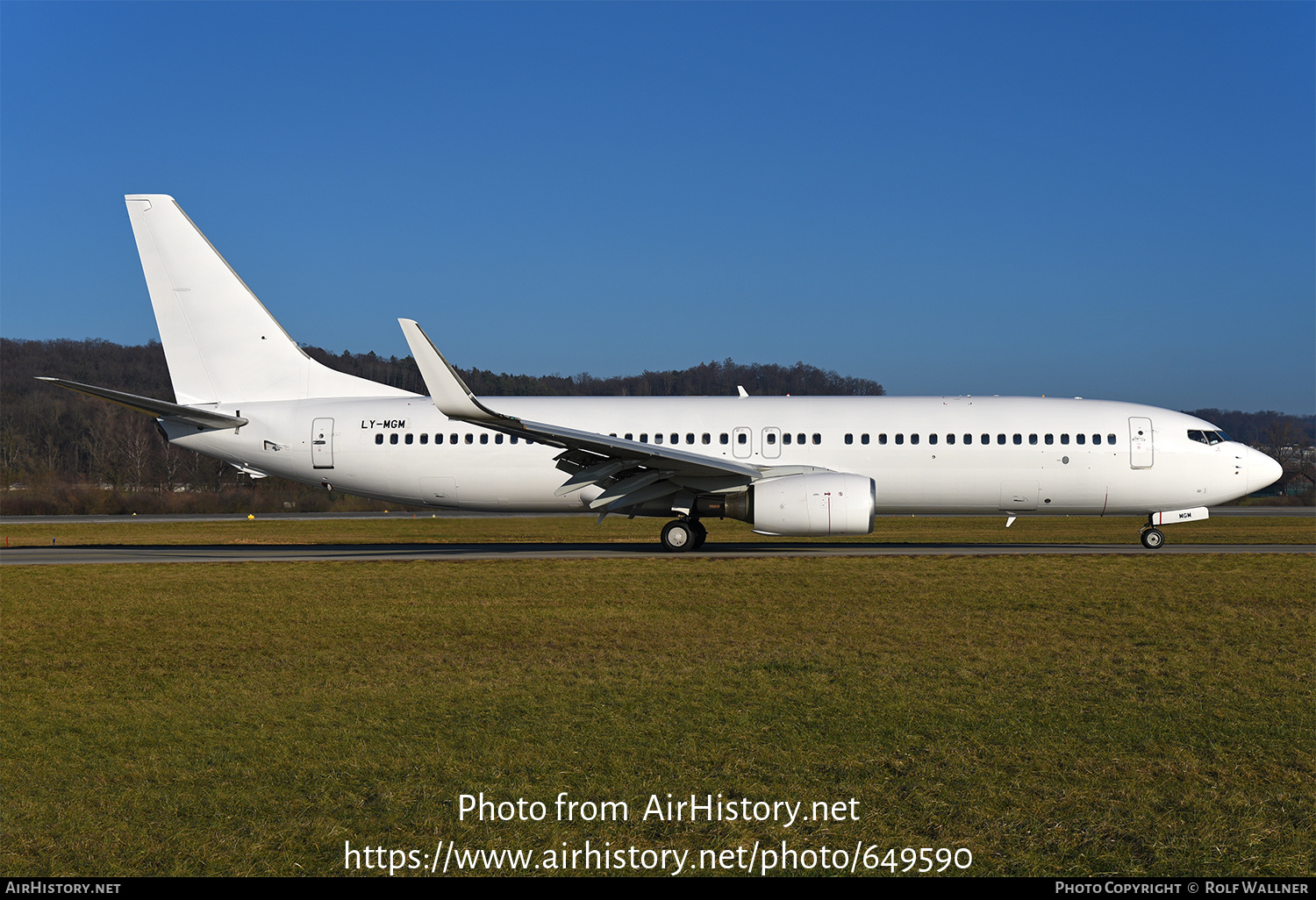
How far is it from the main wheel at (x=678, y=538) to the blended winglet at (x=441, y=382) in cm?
527

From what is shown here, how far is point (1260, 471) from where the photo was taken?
2245 centimetres

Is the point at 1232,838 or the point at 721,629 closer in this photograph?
the point at 1232,838

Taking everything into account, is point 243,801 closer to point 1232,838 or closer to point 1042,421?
point 1232,838

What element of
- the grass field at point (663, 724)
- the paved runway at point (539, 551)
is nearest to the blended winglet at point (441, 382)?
the paved runway at point (539, 551)

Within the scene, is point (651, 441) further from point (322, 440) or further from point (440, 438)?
point (322, 440)

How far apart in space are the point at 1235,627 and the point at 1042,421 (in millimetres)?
11601

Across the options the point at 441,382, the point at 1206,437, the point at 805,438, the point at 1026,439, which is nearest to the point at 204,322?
the point at 441,382

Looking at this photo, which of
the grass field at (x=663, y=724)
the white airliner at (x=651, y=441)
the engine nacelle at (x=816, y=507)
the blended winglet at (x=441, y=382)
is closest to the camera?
the grass field at (x=663, y=724)

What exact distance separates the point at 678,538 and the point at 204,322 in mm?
12815

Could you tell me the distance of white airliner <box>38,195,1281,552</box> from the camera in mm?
22359

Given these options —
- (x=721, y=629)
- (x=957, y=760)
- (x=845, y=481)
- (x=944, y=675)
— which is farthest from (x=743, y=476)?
(x=957, y=760)

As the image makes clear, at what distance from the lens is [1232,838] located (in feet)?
16.1

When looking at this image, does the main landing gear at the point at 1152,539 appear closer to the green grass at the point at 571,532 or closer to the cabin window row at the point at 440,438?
the green grass at the point at 571,532

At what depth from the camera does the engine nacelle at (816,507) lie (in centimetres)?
1992
